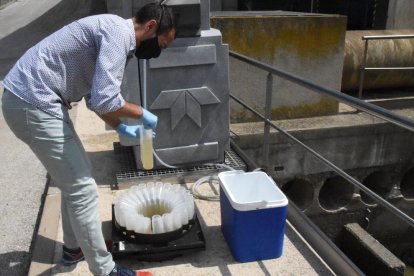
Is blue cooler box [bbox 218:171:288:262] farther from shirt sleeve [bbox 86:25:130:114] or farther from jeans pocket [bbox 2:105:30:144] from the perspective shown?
jeans pocket [bbox 2:105:30:144]

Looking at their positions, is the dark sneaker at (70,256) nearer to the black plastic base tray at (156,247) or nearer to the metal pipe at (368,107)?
the black plastic base tray at (156,247)

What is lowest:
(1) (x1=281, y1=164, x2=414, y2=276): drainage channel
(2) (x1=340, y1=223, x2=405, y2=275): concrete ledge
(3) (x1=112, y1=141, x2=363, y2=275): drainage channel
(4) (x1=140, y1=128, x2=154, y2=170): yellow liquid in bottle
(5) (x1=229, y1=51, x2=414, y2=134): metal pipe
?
(1) (x1=281, y1=164, x2=414, y2=276): drainage channel

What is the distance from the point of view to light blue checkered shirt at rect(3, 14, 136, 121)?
6.38ft

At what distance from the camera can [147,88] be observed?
132 inches

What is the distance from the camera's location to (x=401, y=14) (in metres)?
9.81

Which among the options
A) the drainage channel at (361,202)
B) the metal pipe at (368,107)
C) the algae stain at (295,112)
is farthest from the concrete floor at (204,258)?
the drainage channel at (361,202)

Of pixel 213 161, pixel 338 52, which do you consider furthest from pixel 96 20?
pixel 338 52

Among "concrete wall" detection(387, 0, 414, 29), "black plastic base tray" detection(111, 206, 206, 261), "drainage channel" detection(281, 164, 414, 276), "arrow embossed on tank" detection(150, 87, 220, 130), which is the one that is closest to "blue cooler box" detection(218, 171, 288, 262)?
"black plastic base tray" detection(111, 206, 206, 261)

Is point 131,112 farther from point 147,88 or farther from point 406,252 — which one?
point 406,252

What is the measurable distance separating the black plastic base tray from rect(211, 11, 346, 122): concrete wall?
291 cm

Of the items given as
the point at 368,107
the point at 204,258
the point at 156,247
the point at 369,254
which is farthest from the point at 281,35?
the point at 156,247

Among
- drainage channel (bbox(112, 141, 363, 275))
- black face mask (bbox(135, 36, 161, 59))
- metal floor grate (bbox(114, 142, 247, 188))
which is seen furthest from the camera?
metal floor grate (bbox(114, 142, 247, 188))

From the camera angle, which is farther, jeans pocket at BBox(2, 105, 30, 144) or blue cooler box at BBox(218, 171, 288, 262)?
blue cooler box at BBox(218, 171, 288, 262)

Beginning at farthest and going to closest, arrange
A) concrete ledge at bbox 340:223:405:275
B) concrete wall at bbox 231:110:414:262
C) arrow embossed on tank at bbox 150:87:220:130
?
concrete wall at bbox 231:110:414:262
concrete ledge at bbox 340:223:405:275
arrow embossed on tank at bbox 150:87:220:130
